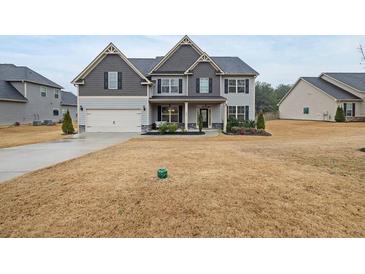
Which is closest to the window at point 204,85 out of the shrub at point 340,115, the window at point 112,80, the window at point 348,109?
the window at point 112,80

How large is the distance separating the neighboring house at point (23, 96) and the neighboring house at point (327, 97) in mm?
37521

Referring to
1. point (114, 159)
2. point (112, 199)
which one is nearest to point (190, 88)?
point (114, 159)

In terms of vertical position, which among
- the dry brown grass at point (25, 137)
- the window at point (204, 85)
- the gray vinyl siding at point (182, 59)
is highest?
the gray vinyl siding at point (182, 59)

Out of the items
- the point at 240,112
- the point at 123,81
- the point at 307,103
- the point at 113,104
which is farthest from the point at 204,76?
the point at 307,103

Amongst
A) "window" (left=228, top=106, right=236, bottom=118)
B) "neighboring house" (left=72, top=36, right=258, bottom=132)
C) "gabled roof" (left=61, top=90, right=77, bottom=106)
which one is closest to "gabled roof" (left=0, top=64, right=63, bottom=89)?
"gabled roof" (left=61, top=90, right=77, bottom=106)

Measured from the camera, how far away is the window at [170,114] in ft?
79.8

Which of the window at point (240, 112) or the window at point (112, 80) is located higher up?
the window at point (112, 80)

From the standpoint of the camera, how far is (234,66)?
25312mm

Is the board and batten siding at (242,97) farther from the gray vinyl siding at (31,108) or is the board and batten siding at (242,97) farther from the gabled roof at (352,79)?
the gray vinyl siding at (31,108)

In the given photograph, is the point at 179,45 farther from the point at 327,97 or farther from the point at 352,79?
the point at 352,79

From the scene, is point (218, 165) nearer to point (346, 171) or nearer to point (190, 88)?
point (346, 171)

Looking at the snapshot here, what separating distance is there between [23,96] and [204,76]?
24.4 meters

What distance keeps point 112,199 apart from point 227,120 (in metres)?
20.0

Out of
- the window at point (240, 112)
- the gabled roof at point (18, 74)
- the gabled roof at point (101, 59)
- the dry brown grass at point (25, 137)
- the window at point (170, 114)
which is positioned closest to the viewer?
the dry brown grass at point (25, 137)
